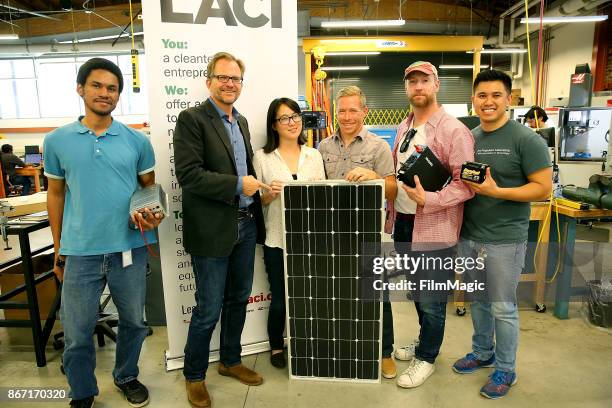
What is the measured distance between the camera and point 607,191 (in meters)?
2.88

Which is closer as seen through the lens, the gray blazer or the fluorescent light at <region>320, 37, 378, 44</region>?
the gray blazer

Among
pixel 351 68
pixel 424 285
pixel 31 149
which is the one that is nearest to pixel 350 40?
pixel 351 68

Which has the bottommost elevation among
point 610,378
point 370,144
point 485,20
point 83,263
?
point 610,378

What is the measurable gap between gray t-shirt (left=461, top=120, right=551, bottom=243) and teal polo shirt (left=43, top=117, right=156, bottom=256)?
1820 mm

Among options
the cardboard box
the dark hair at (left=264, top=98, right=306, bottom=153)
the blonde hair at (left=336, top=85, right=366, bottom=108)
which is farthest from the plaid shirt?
the cardboard box

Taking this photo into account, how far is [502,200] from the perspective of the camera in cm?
204

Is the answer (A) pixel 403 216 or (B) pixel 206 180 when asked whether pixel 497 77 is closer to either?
(A) pixel 403 216

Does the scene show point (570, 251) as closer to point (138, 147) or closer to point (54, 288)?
point (138, 147)

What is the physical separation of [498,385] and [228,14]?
8.69 ft

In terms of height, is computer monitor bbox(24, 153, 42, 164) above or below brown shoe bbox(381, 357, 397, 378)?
above

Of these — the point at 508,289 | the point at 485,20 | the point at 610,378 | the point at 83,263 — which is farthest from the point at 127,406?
the point at 485,20

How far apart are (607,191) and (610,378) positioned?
1.31 meters

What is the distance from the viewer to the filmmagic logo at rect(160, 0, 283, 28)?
2.21m

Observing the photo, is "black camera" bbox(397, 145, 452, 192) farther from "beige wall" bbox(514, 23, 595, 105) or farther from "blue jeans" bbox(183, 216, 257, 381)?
"beige wall" bbox(514, 23, 595, 105)
